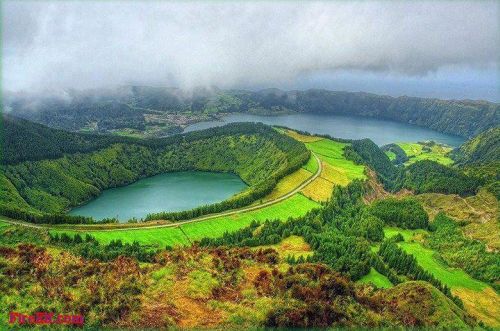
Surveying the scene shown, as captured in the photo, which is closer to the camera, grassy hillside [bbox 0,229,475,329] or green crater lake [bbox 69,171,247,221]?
grassy hillside [bbox 0,229,475,329]

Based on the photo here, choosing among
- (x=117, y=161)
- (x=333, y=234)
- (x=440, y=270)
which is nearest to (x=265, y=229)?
(x=333, y=234)

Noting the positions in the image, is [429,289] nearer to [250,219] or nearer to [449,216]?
[250,219]

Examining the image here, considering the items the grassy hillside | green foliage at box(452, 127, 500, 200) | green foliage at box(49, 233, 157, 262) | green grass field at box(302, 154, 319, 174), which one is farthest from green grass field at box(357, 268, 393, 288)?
green grass field at box(302, 154, 319, 174)

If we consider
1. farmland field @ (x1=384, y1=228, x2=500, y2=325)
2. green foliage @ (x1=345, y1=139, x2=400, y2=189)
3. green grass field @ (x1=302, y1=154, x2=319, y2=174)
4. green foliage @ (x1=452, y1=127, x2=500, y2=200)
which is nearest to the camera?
farmland field @ (x1=384, y1=228, x2=500, y2=325)

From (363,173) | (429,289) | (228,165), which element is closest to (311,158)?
(363,173)

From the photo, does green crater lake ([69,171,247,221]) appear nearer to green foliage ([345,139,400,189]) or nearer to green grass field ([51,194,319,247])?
green grass field ([51,194,319,247])

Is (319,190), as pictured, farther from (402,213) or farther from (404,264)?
(404,264)
